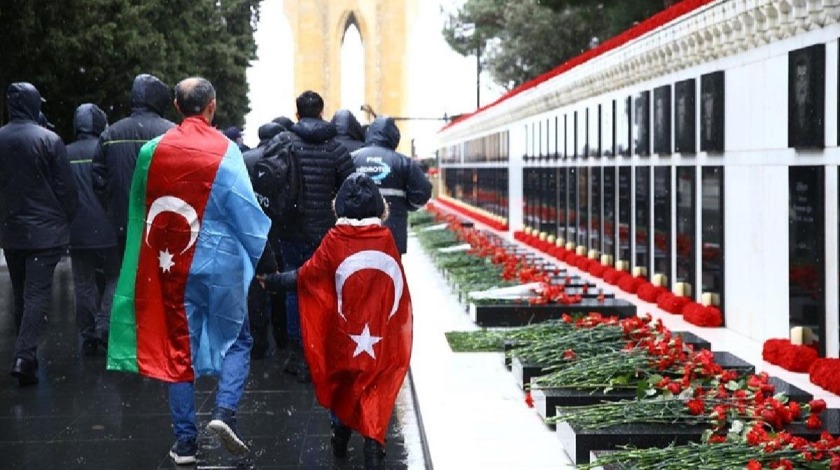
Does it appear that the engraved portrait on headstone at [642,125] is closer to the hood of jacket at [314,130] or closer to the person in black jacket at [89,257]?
the hood of jacket at [314,130]

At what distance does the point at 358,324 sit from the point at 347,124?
18.8ft

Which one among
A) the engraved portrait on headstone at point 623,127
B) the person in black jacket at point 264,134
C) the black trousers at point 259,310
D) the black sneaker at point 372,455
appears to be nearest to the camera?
the black sneaker at point 372,455

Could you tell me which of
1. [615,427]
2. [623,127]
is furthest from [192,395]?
[623,127]

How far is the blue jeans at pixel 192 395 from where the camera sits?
674cm

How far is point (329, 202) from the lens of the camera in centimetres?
916

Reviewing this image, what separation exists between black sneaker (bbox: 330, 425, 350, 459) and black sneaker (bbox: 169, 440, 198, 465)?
0.68 metres

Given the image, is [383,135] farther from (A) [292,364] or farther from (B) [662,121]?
(B) [662,121]

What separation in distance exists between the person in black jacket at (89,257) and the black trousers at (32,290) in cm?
105

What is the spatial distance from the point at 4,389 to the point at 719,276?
17.7 ft

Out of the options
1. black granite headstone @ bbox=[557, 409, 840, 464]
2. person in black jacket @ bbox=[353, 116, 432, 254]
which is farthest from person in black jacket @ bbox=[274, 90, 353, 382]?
black granite headstone @ bbox=[557, 409, 840, 464]

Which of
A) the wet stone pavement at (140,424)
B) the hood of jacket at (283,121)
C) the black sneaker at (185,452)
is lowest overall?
the wet stone pavement at (140,424)

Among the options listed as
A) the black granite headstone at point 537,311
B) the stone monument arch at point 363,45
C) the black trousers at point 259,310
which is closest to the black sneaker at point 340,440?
the black trousers at point 259,310

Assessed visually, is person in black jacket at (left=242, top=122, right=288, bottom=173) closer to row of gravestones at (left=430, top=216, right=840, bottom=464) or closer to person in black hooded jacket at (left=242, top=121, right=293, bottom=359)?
person in black hooded jacket at (left=242, top=121, right=293, bottom=359)

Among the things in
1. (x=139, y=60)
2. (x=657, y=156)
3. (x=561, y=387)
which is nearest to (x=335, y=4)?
(x=139, y=60)
